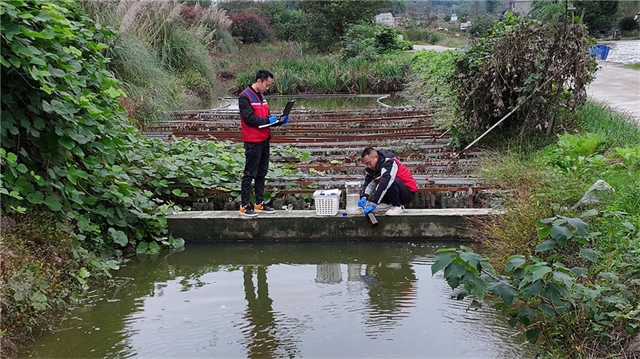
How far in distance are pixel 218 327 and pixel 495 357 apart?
6.74 feet

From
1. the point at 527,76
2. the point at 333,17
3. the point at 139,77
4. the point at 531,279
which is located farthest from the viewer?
the point at 333,17

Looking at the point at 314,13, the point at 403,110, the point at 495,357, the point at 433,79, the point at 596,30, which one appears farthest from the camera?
the point at 596,30

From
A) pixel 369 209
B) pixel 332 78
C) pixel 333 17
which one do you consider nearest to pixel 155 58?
pixel 369 209

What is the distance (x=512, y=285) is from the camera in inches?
171

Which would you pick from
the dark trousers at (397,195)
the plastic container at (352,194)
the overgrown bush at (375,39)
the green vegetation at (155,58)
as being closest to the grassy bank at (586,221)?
the dark trousers at (397,195)

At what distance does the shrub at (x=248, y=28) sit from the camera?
121ft

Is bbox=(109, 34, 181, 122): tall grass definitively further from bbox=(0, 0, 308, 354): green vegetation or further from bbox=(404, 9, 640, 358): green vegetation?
bbox=(404, 9, 640, 358): green vegetation

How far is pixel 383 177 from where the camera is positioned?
7.38 meters

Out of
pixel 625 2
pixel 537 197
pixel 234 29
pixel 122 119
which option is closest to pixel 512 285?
pixel 537 197

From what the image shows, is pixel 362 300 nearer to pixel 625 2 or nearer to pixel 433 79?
pixel 433 79

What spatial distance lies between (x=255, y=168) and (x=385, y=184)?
140 centimetres

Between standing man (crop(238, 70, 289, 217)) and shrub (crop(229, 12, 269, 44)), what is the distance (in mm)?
→ 29938

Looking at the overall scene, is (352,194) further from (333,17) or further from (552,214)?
(333,17)

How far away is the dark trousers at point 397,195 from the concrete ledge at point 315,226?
0.43ft
